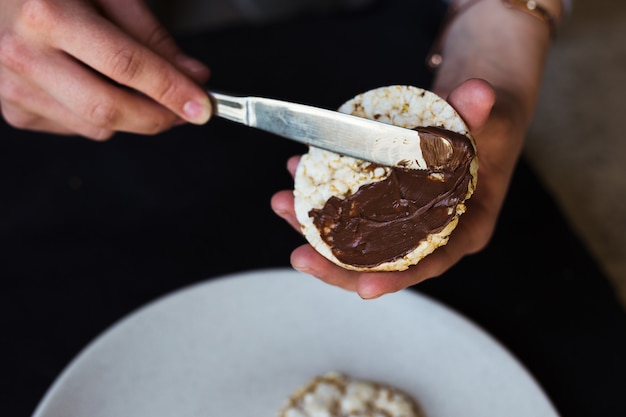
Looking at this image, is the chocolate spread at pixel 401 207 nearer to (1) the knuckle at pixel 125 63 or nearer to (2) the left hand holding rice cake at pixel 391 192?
(2) the left hand holding rice cake at pixel 391 192

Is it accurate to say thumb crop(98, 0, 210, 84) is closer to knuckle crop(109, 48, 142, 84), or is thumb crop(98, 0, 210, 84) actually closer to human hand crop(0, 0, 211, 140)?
human hand crop(0, 0, 211, 140)

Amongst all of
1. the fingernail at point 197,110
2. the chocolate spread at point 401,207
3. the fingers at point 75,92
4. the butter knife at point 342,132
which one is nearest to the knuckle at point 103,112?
the fingers at point 75,92

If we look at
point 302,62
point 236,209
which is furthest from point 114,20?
point 302,62

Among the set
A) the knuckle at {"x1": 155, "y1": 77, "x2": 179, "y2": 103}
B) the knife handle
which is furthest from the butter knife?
the knuckle at {"x1": 155, "y1": 77, "x2": 179, "y2": 103}

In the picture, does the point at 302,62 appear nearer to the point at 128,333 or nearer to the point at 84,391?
the point at 128,333

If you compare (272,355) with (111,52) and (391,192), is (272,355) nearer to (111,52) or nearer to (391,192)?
(391,192)

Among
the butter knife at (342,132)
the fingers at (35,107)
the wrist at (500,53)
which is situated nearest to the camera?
the butter knife at (342,132)

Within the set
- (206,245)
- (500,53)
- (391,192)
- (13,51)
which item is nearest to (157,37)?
(13,51)
